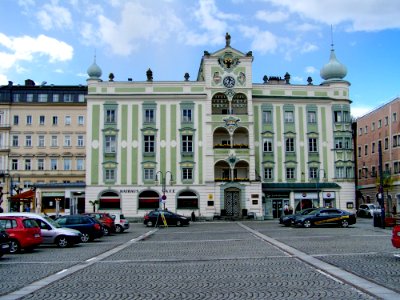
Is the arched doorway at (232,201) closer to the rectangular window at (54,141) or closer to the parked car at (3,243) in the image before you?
the rectangular window at (54,141)

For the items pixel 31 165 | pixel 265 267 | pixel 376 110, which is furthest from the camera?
pixel 31 165

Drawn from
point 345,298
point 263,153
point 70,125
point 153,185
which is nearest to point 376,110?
point 263,153

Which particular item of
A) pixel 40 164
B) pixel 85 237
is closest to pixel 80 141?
pixel 40 164

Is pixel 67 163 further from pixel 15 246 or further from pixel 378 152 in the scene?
pixel 15 246

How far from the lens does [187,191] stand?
2426 inches

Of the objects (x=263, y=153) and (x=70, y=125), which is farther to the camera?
(x=70, y=125)

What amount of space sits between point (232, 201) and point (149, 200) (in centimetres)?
961

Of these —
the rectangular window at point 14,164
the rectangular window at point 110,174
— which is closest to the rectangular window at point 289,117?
the rectangular window at point 110,174

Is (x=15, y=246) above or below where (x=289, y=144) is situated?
below

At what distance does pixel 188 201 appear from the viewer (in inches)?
2424

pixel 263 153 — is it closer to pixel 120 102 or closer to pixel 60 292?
pixel 120 102

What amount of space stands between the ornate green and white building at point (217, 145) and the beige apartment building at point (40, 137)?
64.4 feet

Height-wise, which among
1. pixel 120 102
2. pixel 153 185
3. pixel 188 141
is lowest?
pixel 153 185

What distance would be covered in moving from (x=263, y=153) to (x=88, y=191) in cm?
2105
